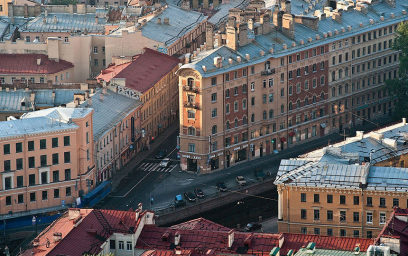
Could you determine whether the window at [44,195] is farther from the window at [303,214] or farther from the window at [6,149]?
the window at [303,214]

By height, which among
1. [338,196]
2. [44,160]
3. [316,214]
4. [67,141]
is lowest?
[316,214]

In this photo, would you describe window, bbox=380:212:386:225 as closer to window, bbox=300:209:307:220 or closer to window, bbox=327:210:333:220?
window, bbox=327:210:333:220

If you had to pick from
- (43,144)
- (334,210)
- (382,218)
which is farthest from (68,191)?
(382,218)

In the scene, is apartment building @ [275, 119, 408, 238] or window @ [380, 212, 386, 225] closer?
window @ [380, 212, 386, 225]

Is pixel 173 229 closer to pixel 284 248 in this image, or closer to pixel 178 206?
pixel 284 248

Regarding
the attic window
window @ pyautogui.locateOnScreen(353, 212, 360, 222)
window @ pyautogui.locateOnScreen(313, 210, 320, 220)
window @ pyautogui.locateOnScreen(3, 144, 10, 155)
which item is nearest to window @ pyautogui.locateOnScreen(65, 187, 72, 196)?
window @ pyautogui.locateOnScreen(3, 144, 10, 155)

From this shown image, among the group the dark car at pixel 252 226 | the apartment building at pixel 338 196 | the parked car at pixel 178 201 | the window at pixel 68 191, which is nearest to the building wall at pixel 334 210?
the apartment building at pixel 338 196

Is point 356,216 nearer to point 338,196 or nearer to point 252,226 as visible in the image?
point 338,196
